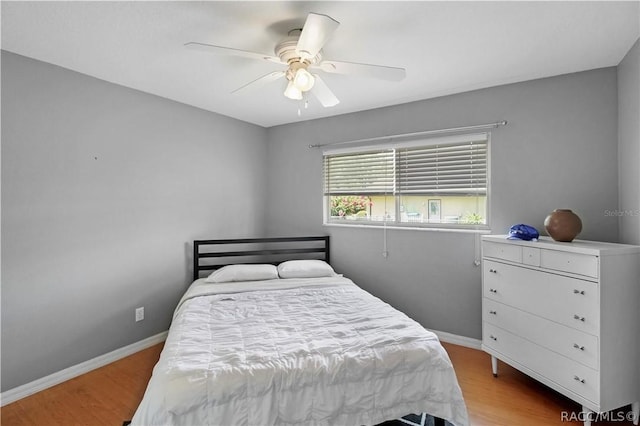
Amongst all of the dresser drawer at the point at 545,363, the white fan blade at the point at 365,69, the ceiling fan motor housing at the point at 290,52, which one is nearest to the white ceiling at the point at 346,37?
the ceiling fan motor housing at the point at 290,52

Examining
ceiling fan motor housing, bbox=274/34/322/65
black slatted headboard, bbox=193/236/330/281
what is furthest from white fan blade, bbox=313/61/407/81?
black slatted headboard, bbox=193/236/330/281

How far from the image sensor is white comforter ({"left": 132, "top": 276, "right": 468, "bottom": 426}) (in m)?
1.46

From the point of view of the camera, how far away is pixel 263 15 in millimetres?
1803

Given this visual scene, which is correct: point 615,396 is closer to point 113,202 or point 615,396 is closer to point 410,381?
point 410,381

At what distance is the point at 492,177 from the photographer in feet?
9.62

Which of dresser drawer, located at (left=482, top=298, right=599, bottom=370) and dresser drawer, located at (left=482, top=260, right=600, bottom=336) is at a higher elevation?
dresser drawer, located at (left=482, top=260, right=600, bottom=336)

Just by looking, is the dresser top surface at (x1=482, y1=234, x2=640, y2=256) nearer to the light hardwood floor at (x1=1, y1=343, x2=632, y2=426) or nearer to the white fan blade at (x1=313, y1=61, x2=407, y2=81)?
the light hardwood floor at (x1=1, y1=343, x2=632, y2=426)

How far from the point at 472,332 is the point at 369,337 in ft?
5.48

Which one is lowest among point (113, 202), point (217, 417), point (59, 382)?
point (59, 382)

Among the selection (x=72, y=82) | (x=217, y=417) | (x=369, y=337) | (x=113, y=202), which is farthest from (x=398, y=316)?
(x=72, y=82)

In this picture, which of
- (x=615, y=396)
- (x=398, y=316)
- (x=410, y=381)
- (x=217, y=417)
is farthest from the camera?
(x=398, y=316)

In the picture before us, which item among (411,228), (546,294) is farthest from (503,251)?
(411,228)

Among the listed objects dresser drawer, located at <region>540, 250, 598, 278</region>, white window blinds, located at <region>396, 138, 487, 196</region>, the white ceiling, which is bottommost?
dresser drawer, located at <region>540, 250, 598, 278</region>

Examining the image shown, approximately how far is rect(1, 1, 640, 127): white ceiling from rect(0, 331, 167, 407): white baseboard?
7.83 feet
